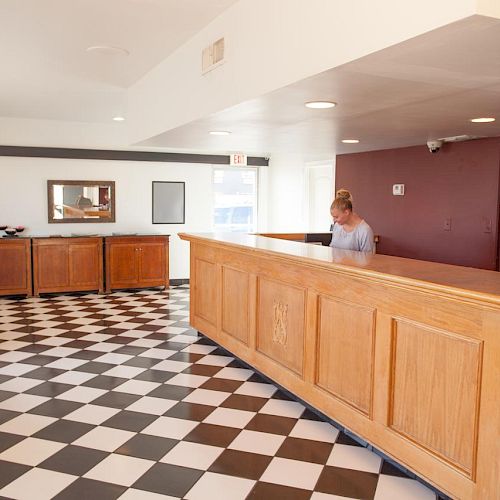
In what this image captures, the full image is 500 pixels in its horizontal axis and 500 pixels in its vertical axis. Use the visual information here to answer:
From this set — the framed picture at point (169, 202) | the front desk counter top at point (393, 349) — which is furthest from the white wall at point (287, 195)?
the front desk counter top at point (393, 349)

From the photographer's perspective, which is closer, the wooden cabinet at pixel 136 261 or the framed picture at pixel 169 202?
the wooden cabinet at pixel 136 261

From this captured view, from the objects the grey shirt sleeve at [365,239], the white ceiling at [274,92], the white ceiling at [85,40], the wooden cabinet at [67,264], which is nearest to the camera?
the white ceiling at [274,92]

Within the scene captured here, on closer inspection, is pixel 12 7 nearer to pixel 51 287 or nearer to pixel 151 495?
pixel 151 495

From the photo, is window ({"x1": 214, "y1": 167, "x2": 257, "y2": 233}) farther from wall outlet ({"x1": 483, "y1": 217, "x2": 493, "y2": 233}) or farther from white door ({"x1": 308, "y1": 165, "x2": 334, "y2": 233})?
wall outlet ({"x1": 483, "y1": 217, "x2": 493, "y2": 233})

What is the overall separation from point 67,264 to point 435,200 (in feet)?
17.3

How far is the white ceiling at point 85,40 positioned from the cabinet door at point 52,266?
99.4 inches

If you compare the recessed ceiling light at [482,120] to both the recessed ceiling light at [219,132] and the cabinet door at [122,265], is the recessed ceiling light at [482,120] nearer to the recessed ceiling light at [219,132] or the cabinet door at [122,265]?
the recessed ceiling light at [219,132]

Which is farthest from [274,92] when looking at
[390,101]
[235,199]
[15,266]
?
[235,199]

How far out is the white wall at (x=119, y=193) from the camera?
854 cm

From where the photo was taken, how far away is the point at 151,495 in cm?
275

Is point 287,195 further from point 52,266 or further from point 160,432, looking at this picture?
point 160,432

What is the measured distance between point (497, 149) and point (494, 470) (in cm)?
407

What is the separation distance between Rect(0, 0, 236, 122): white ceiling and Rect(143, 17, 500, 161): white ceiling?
0.67 m

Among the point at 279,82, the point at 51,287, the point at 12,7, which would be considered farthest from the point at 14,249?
the point at 279,82
